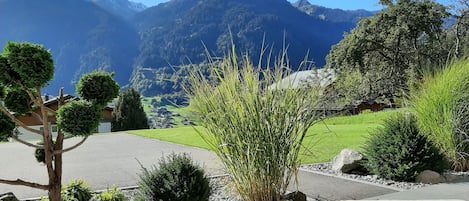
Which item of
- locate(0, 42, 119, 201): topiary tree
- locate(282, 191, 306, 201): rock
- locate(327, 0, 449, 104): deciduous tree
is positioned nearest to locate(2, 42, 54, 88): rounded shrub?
locate(0, 42, 119, 201): topiary tree

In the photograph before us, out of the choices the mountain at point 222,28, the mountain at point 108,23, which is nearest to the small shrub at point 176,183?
the mountain at point 222,28

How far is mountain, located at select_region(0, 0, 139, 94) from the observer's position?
46.2m

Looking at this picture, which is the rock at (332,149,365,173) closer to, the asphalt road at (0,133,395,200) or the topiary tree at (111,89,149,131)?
the asphalt road at (0,133,395,200)

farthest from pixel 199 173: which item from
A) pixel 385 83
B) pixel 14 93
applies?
pixel 385 83

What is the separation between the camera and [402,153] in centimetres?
451

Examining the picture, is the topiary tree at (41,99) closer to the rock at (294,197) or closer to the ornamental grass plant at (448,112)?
the rock at (294,197)

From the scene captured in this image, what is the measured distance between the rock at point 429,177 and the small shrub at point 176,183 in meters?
2.74

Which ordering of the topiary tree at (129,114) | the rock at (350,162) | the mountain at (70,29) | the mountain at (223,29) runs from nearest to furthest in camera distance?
the rock at (350,162), the mountain at (223,29), the topiary tree at (129,114), the mountain at (70,29)

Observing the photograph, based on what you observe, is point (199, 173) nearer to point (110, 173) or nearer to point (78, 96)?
point (78, 96)

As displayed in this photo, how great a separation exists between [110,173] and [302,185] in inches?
119

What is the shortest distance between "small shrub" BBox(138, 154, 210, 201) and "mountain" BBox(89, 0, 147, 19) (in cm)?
7413

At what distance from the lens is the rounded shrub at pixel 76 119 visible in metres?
2.22

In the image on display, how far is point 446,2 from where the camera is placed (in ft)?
63.8

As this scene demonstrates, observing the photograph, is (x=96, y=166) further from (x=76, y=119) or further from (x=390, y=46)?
Answer: (x=390, y=46)
